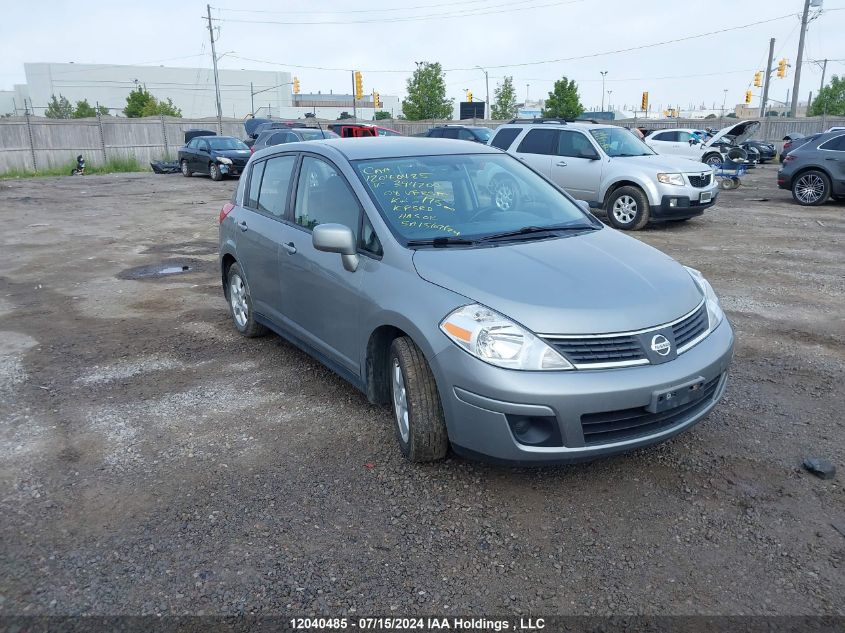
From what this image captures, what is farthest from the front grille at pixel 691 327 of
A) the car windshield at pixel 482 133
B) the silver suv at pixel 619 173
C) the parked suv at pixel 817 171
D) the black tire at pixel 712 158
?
the black tire at pixel 712 158

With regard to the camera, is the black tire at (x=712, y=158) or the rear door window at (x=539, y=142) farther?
the black tire at (x=712, y=158)

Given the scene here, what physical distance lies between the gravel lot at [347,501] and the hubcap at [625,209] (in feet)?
20.1

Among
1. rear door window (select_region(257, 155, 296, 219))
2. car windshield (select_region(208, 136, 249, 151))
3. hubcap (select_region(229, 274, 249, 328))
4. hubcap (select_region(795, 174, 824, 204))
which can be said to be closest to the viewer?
rear door window (select_region(257, 155, 296, 219))

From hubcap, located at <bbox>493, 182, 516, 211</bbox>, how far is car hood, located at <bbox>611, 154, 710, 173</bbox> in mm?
8096

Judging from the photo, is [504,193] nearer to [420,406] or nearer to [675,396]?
[420,406]

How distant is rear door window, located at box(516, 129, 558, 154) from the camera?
42.7 feet

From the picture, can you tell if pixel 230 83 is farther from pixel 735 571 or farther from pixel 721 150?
pixel 735 571

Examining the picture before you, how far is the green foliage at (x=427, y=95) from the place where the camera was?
57031 mm

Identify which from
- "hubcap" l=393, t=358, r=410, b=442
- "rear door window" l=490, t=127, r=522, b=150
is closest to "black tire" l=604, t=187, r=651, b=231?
"rear door window" l=490, t=127, r=522, b=150

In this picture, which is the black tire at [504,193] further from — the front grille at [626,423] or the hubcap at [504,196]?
the front grille at [626,423]

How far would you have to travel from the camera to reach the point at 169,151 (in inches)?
1410

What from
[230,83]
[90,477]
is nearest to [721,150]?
[90,477]

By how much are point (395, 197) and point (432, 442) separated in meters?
1.59

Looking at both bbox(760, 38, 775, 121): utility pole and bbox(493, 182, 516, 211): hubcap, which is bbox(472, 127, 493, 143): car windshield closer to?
bbox(493, 182, 516, 211): hubcap
